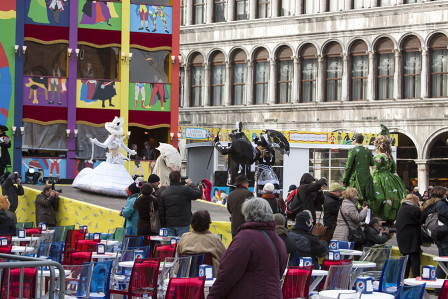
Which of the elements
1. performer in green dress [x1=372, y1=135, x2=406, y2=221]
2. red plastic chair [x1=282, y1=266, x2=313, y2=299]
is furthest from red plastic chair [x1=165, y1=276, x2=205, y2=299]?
performer in green dress [x1=372, y1=135, x2=406, y2=221]

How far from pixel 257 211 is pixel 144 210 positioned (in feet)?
25.6

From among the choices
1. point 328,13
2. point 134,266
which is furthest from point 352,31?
point 134,266

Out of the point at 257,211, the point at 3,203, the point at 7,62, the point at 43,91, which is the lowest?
the point at 3,203

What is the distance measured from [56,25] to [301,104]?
18518 millimetres

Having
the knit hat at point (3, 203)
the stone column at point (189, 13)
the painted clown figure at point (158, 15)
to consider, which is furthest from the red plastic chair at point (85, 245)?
the stone column at point (189, 13)

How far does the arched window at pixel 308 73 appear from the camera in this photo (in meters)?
47.8

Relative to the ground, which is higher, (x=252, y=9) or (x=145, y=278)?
(x=252, y=9)

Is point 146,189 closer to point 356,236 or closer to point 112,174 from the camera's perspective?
point 356,236

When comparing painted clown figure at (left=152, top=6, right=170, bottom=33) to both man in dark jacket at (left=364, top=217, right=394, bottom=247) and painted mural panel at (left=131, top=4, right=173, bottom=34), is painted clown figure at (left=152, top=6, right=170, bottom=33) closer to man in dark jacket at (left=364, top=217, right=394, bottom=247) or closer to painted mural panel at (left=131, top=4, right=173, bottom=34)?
painted mural panel at (left=131, top=4, right=173, bottom=34)

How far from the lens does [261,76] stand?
4997cm

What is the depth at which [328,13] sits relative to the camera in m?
46.9

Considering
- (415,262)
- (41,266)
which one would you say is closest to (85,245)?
(415,262)

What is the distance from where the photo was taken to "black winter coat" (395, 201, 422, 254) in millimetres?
13883

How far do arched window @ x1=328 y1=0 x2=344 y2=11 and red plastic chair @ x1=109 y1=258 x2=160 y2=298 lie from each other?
37.9 metres
